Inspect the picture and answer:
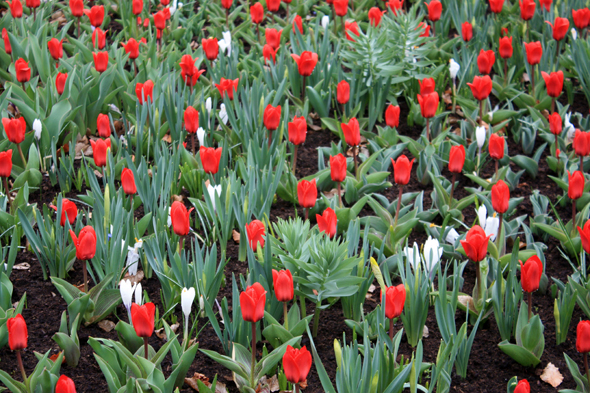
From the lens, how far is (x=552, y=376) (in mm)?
1896

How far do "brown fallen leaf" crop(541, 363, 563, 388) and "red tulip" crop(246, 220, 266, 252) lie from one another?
1.04 m

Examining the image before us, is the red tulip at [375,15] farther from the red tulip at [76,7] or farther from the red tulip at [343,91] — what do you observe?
the red tulip at [76,7]

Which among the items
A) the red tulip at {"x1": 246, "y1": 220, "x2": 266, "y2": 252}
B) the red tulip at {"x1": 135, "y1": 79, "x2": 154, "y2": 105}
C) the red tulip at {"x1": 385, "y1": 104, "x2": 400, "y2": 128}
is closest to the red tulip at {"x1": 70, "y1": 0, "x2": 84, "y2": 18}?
the red tulip at {"x1": 135, "y1": 79, "x2": 154, "y2": 105}

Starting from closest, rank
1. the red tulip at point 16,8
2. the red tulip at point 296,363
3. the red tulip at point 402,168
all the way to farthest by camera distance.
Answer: the red tulip at point 296,363 → the red tulip at point 402,168 → the red tulip at point 16,8

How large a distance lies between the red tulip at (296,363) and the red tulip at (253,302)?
15 cm

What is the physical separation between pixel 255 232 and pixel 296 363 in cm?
58

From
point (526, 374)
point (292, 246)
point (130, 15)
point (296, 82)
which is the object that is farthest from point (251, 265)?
point (130, 15)

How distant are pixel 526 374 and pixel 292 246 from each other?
2.92 ft

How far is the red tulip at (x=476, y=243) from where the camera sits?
184cm

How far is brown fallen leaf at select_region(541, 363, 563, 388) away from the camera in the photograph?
6.16ft

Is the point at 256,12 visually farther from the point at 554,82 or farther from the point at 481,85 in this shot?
the point at 554,82

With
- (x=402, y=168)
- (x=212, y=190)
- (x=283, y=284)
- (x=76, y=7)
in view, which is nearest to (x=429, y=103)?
(x=402, y=168)

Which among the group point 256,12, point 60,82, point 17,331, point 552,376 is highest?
point 256,12

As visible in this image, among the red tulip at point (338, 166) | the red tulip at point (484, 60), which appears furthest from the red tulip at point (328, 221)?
the red tulip at point (484, 60)
